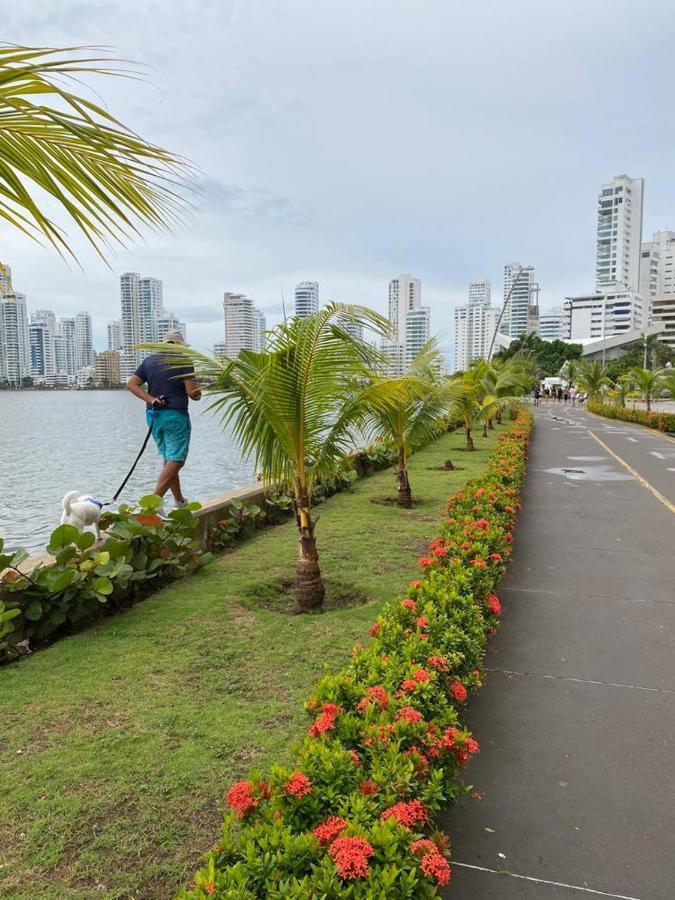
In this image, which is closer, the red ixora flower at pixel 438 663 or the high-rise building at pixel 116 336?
the red ixora flower at pixel 438 663

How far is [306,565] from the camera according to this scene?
4641 mm

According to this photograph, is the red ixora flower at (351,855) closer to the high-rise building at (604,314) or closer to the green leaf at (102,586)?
the green leaf at (102,586)

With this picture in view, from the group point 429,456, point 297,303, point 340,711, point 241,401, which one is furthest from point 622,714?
point 429,456

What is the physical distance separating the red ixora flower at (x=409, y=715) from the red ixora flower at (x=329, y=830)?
56cm

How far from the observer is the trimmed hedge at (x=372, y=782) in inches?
63.8

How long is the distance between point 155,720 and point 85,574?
56.2 inches

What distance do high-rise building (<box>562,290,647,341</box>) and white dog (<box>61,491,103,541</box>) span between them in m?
155

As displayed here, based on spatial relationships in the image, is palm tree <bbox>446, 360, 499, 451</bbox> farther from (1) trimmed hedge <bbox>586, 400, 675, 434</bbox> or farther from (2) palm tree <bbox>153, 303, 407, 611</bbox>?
(1) trimmed hedge <bbox>586, 400, 675, 434</bbox>

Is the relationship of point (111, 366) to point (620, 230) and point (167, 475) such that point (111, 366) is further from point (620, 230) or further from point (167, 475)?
point (620, 230)

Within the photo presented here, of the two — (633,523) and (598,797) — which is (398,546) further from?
(598,797)

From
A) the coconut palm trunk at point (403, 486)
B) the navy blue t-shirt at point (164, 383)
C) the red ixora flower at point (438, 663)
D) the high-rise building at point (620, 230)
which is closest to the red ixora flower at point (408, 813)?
the red ixora flower at point (438, 663)

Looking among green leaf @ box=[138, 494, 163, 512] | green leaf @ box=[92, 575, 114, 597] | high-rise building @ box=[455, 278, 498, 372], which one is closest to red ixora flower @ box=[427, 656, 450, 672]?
green leaf @ box=[92, 575, 114, 597]

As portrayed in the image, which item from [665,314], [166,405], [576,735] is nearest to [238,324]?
[166,405]

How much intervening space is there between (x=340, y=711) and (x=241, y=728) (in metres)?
0.70
